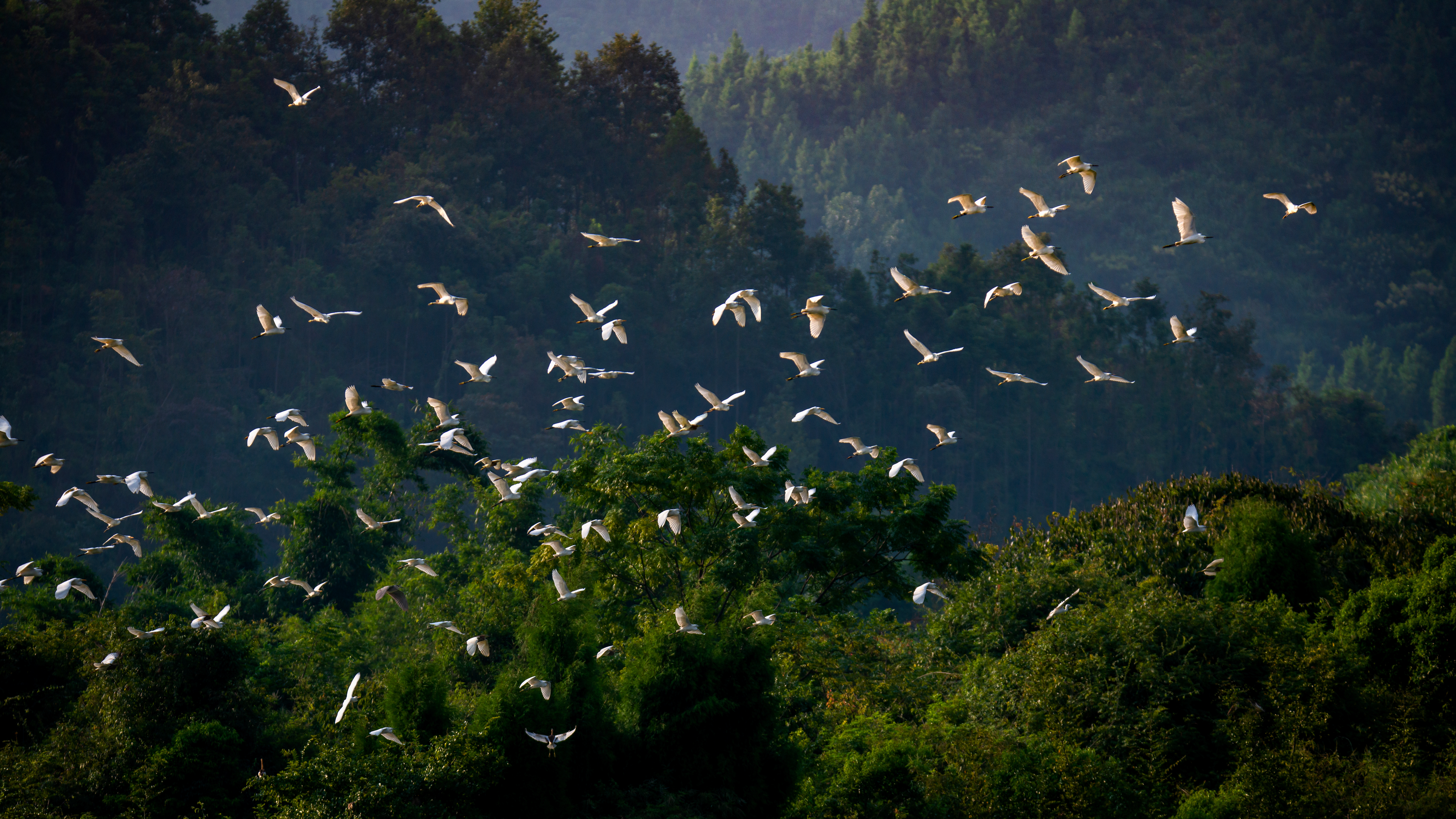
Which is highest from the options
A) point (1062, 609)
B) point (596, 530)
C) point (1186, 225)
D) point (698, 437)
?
point (1186, 225)

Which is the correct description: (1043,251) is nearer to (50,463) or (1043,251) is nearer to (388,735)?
(388,735)

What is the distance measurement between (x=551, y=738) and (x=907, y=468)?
7.03m

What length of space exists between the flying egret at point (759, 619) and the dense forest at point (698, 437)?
0.53ft

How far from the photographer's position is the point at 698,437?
61.1ft

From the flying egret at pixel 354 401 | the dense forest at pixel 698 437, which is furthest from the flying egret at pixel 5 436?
the flying egret at pixel 354 401

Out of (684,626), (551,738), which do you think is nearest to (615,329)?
(684,626)

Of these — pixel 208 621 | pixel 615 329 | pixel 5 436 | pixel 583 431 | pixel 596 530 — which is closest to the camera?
pixel 5 436

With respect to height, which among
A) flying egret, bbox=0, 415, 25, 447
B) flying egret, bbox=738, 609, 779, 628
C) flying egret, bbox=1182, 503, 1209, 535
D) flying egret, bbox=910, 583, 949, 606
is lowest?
flying egret, bbox=1182, 503, 1209, 535

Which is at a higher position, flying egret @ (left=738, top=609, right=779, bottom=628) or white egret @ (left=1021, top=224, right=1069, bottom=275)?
white egret @ (left=1021, top=224, right=1069, bottom=275)

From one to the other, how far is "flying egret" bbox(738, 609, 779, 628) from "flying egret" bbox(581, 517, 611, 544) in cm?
202

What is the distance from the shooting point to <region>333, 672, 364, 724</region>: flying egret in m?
12.6

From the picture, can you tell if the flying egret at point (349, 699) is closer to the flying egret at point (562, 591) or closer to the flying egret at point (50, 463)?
the flying egret at point (562, 591)

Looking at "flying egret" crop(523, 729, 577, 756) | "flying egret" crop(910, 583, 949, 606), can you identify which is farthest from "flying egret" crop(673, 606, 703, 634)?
"flying egret" crop(910, 583, 949, 606)

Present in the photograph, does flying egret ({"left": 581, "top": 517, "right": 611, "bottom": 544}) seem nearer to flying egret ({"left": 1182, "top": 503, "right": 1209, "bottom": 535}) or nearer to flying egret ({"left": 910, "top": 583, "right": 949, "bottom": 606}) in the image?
flying egret ({"left": 910, "top": 583, "right": 949, "bottom": 606})
